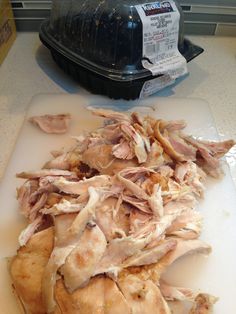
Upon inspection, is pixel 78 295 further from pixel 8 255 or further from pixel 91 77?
pixel 91 77

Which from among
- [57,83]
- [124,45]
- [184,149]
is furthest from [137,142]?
[57,83]

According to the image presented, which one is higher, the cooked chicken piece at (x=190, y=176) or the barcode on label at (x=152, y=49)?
the barcode on label at (x=152, y=49)

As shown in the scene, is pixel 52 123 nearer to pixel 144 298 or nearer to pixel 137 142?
pixel 137 142

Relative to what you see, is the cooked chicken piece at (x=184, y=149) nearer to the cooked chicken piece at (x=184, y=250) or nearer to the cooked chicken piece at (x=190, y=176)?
the cooked chicken piece at (x=190, y=176)

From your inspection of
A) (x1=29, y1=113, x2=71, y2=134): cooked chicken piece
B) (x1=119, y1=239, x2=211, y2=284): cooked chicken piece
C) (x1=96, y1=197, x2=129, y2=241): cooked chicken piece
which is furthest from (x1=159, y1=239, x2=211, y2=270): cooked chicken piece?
(x1=29, y1=113, x2=71, y2=134): cooked chicken piece

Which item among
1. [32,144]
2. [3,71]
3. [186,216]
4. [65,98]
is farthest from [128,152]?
[3,71]

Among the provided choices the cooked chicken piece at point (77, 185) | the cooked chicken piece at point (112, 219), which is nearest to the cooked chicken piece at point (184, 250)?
the cooked chicken piece at point (112, 219)
